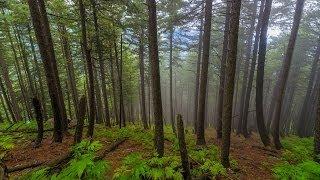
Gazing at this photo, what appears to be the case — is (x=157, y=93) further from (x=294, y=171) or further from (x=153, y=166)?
(x=294, y=171)

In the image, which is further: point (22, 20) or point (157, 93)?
point (22, 20)

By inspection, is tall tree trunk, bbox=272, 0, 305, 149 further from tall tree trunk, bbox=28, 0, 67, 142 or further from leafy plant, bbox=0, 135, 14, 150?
leafy plant, bbox=0, 135, 14, 150

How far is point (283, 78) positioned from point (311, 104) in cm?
1823

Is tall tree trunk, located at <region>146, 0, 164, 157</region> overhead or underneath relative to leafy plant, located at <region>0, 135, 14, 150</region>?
overhead

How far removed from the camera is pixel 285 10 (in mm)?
25500

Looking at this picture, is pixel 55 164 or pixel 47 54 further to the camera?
pixel 47 54

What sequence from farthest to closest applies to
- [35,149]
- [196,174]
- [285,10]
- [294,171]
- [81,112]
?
[285,10] → [35,149] → [81,112] → [196,174] → [294,171]

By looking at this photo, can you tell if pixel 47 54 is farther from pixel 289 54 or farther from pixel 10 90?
pixel 10 90

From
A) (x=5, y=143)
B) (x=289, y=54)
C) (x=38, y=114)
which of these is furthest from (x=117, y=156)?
(x=289, y=54)

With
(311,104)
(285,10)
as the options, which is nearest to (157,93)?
(285,10)

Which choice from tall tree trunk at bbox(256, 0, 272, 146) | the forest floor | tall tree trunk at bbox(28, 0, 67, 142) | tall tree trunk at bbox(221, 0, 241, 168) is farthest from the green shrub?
tall tree trunk at bbox(256, 0, 272, 146)

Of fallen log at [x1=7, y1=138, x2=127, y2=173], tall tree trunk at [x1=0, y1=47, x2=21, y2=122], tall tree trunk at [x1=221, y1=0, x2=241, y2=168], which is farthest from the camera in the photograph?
tall tree trunk at [x1=0, y1=47, x2=21, y2=122]

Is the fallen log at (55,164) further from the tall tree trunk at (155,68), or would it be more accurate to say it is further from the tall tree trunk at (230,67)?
the tall tree trunk at (230,67)

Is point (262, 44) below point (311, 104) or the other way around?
the other way around
